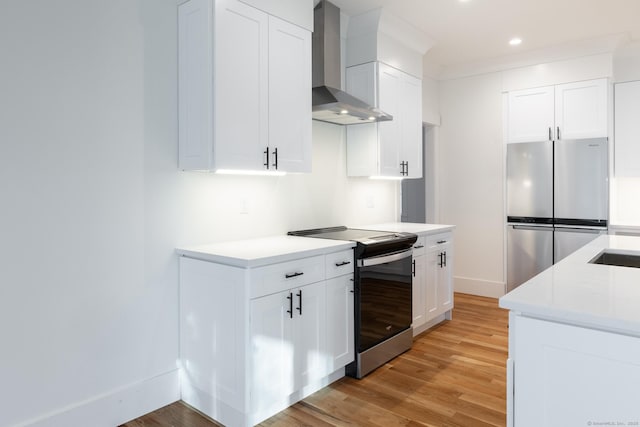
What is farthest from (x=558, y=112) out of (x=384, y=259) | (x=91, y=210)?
(x=91, y=210)

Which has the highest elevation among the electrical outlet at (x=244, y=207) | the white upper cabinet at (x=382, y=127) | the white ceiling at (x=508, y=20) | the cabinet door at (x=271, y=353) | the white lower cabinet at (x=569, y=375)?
the white ceiling at (x=508, y=20)

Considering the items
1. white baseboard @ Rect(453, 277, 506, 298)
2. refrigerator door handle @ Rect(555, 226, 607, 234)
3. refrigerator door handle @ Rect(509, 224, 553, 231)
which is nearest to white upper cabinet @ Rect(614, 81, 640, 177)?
refrigerator door handle @ Rect(555, 226, 607, 234)

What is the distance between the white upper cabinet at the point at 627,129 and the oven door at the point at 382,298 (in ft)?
9.07

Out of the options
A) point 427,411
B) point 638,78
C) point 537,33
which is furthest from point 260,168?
point 638,78

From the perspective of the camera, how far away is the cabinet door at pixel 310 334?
242 cm

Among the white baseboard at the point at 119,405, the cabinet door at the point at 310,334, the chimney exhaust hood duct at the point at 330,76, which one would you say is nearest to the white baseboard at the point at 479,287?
the chimney exhaust hood duct at the point at 330,76

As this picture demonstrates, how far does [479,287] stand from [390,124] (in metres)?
2.55

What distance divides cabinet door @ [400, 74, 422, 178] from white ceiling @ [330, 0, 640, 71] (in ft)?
1.75

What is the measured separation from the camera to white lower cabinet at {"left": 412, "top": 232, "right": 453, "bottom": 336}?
3.55m

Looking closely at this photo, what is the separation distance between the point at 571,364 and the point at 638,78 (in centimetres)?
440

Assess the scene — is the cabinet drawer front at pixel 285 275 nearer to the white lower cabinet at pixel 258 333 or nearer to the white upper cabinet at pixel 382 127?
the white lower cabinet at pixel 258 333

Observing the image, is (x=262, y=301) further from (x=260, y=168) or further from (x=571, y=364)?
(x=571, y=364)

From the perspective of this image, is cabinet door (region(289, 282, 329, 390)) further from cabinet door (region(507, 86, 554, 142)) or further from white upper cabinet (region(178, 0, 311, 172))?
cabinet door (region(507, 86, 554, 142))

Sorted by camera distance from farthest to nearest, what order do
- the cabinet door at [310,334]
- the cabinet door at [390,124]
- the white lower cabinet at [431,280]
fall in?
the cabinet door at [390,124]
the white lower cabinet at [431,280]
the cabinet door at [310,334]
